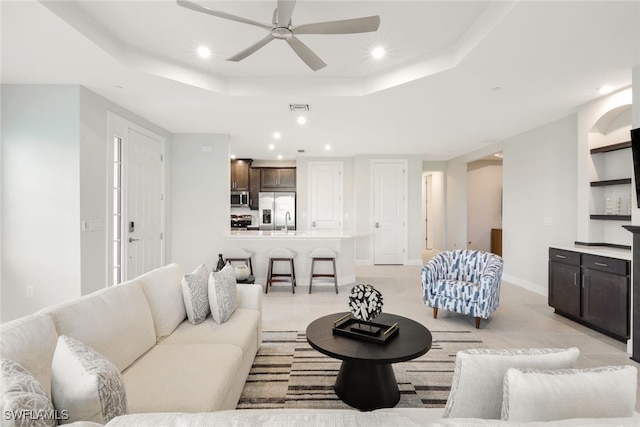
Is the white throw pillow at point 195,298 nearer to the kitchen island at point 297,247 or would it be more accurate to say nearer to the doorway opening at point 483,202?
the kitchen island at point 297,247

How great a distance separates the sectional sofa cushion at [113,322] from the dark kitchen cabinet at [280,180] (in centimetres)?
604

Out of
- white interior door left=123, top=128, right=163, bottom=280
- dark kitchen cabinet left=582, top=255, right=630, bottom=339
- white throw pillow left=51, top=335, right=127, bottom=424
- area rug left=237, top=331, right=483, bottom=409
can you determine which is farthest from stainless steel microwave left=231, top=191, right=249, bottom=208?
white throw pillow left=51, top=335, right=127, bottom=424

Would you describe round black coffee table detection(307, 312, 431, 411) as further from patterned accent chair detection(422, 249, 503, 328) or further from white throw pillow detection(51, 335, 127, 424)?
patterned accent chair detection(422, 249, 503, 328)

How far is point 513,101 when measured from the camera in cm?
377

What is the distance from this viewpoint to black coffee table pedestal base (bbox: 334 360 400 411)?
2012mm

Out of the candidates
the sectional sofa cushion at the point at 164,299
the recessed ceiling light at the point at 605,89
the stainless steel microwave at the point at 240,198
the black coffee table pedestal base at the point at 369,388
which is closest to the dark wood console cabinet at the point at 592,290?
the recessed ceiling light at the point at 605,89

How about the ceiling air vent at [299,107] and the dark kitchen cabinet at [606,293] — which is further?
the ceiling air vent at [299,107]

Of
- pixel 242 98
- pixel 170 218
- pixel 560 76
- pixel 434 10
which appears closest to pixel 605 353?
pixel 560 76

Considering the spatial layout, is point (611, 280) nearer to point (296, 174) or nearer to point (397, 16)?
point (397, 16)

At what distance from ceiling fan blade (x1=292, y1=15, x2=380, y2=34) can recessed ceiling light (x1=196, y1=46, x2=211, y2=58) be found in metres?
1.23

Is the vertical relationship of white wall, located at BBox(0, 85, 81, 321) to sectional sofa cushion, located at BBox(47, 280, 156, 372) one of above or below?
above

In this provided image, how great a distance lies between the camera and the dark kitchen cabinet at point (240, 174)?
803 centimetres

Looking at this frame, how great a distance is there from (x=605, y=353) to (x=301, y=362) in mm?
2768

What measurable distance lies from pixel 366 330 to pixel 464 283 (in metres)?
2.05
